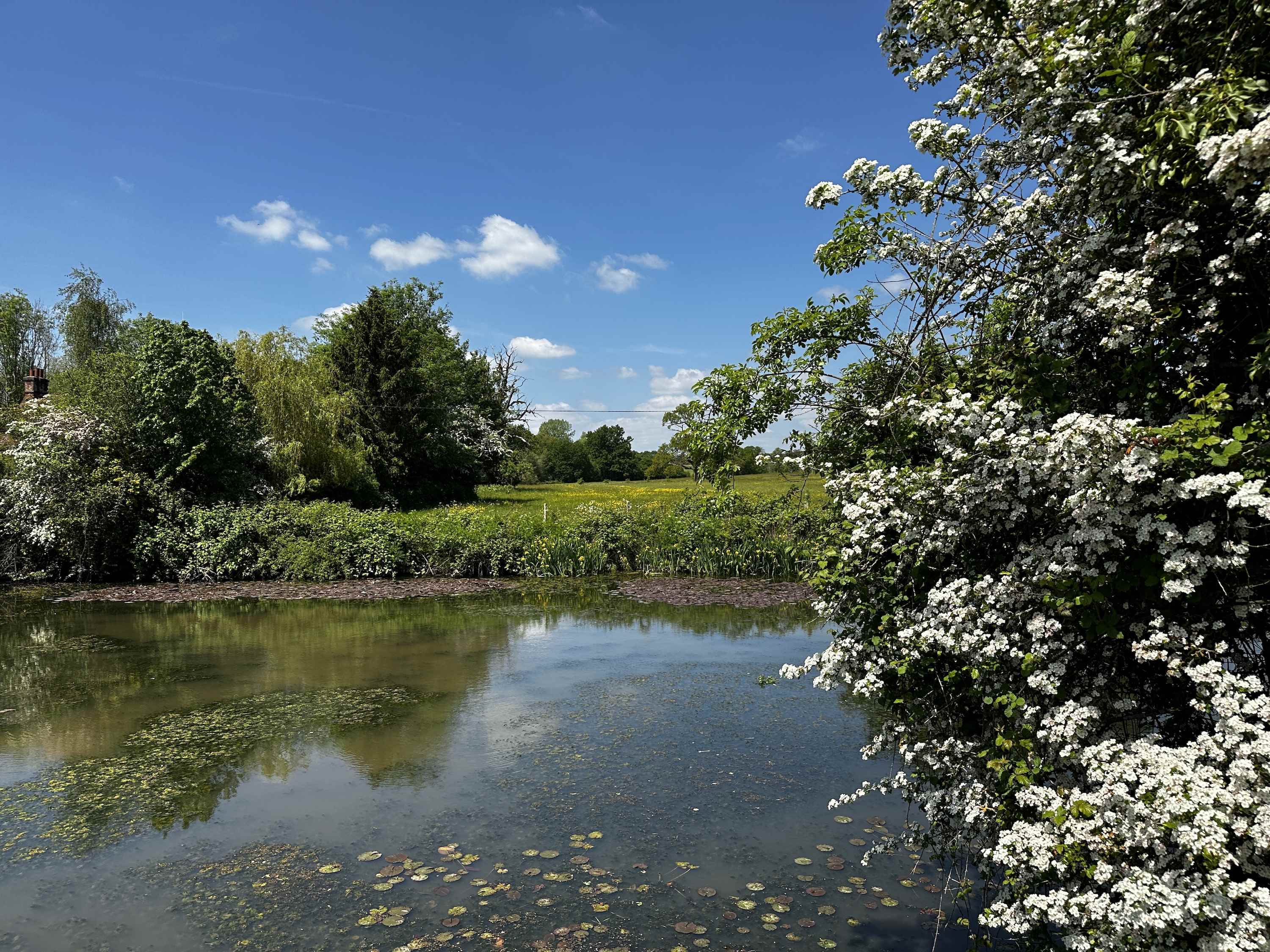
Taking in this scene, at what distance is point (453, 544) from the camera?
17.9 m

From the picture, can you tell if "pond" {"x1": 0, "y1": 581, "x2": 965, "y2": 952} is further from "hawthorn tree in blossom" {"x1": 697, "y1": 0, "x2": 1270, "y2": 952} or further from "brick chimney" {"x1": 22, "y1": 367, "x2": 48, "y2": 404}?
"brick chimney" {"x1": 22, "y1": 367, "x2": 48, "y2": 404}

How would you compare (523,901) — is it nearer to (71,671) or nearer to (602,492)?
(71,671)

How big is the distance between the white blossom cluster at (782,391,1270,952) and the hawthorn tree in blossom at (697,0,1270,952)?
0.01 meters

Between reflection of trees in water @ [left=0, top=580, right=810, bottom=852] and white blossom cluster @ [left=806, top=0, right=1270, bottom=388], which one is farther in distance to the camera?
reflection of trees in water @ [left=0, top=580, right=810, bottom=852]

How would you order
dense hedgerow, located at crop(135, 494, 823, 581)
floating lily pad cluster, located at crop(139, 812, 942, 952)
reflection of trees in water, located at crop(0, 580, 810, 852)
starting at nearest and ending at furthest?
1. floating lily pad cluster, located at crop(139, 812, 942, 952)
2. reflection of trees in water, located at crop(0, 580, 810, 852)
3. dense hedgerow, located at crop(135, 494, 823, 581)

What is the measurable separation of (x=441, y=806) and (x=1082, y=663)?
4356 mm

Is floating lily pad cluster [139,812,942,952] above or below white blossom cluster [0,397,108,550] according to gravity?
below

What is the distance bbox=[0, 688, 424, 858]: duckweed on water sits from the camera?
5.33 meters

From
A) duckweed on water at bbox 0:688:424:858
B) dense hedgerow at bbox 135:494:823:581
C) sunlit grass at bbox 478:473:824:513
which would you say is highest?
sunlit grass at bbox 478:473:824:513

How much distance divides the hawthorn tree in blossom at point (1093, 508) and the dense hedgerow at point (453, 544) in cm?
1283

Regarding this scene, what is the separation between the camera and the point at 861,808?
215 inches

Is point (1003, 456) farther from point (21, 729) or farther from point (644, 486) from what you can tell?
point (644, 486)

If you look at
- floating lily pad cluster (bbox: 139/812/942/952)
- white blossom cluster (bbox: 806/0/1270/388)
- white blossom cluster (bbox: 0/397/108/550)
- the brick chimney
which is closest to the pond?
floating lily pad cluster (bbox: 139/812/942/952)

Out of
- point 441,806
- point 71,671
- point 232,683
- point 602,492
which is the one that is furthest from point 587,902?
point 602,492
